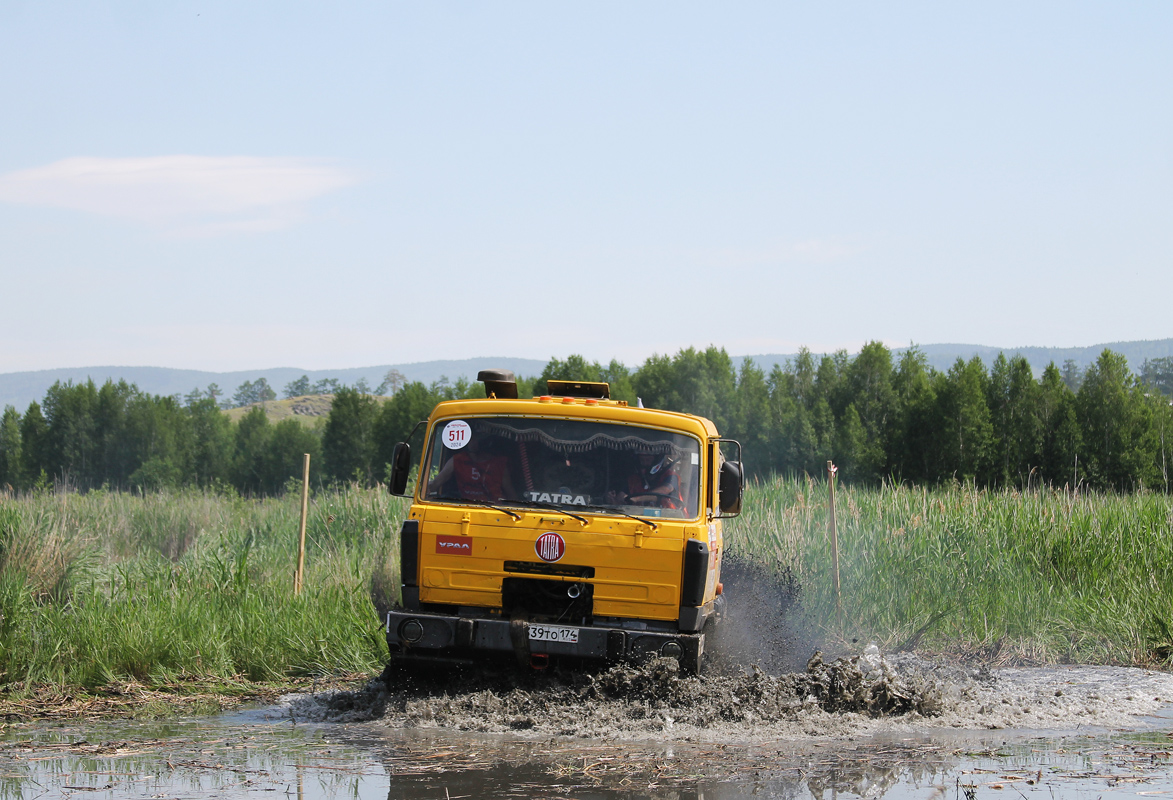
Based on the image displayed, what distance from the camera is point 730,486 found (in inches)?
321

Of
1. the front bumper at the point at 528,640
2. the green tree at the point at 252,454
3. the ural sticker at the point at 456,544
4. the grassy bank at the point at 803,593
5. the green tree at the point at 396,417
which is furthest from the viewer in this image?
the green tree at the point at 252,454

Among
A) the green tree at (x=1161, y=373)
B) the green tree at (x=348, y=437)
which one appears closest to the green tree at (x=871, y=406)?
the green tree at (x=348, y=437)

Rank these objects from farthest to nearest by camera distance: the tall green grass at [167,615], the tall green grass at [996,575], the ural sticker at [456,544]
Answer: the tall green grass at [996,575]
the tall green grass at [167,615]
the ural sticker at [456,544]

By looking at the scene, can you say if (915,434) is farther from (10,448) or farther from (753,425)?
(10,448)

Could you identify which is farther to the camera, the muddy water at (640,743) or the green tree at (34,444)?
the green tree at (34,444)

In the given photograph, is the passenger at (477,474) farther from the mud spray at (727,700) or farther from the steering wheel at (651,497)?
the mud spray at (727,700)

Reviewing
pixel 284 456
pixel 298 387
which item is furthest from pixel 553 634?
pixel 298 387

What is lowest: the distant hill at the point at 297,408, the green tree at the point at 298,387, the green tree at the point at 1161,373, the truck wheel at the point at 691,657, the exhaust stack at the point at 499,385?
the distant hill at the point at 297,408

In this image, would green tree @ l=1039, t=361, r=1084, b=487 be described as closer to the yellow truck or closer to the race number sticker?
the yellow truck

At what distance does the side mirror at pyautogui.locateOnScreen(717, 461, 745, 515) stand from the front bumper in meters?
1.11

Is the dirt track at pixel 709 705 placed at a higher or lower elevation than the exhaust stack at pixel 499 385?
lower

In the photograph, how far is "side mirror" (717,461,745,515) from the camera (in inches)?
319

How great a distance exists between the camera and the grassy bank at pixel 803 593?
9.30 meters

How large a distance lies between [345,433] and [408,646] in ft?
137
